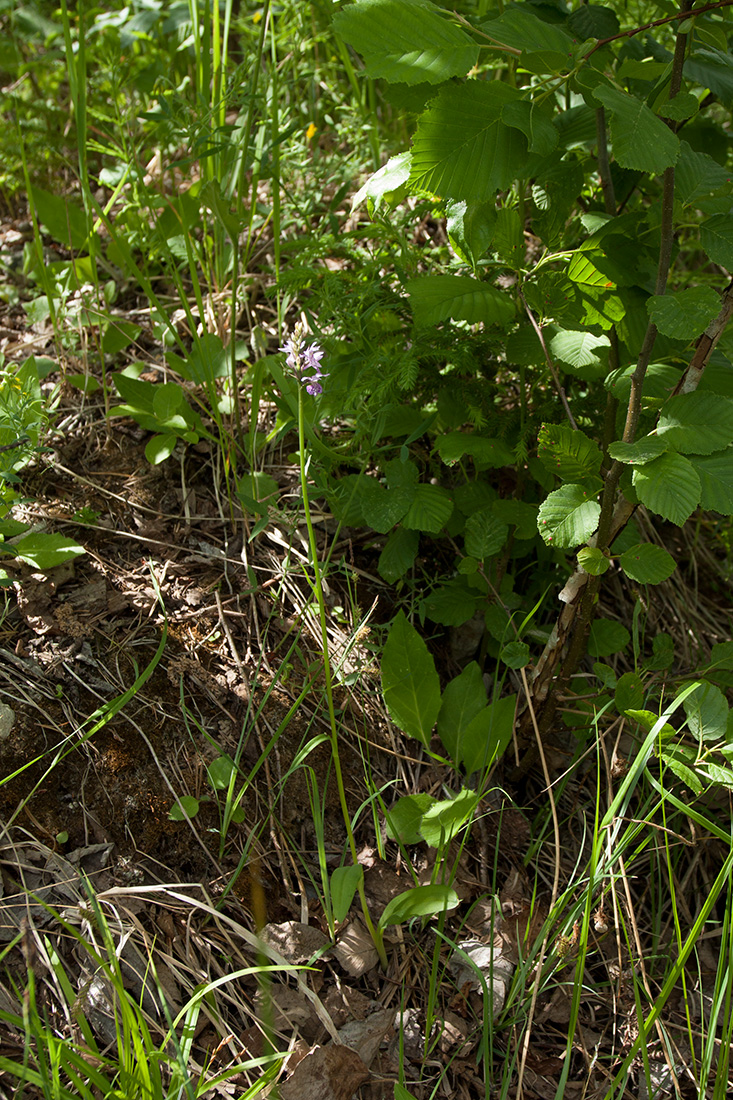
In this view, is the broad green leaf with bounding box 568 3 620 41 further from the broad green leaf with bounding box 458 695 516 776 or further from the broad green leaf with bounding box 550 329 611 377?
the broad green leaf with bounding box 458 695 516 776

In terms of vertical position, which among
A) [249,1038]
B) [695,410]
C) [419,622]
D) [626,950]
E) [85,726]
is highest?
[695,410]

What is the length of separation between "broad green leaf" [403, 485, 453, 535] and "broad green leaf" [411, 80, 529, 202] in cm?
67

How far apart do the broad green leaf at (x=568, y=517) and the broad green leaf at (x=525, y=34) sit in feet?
2.28

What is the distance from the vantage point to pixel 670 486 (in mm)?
1256

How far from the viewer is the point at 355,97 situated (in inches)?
92.8

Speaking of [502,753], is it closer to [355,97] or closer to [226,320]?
[226,320]

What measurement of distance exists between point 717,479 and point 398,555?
0.78m

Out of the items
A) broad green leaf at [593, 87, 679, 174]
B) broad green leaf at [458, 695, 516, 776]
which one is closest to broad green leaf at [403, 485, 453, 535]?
broad green leaf at [458, 695, 516, 776]

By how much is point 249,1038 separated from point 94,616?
0.90 metres

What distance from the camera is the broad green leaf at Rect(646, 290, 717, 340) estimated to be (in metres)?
1.22

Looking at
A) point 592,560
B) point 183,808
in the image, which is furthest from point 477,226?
point 183,808

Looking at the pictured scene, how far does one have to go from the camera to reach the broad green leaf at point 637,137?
1104 millimetres

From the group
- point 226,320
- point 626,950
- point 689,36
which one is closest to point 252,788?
point 626,950

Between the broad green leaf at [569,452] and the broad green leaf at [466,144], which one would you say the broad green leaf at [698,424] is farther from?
the broad green leaf at [466,144]
